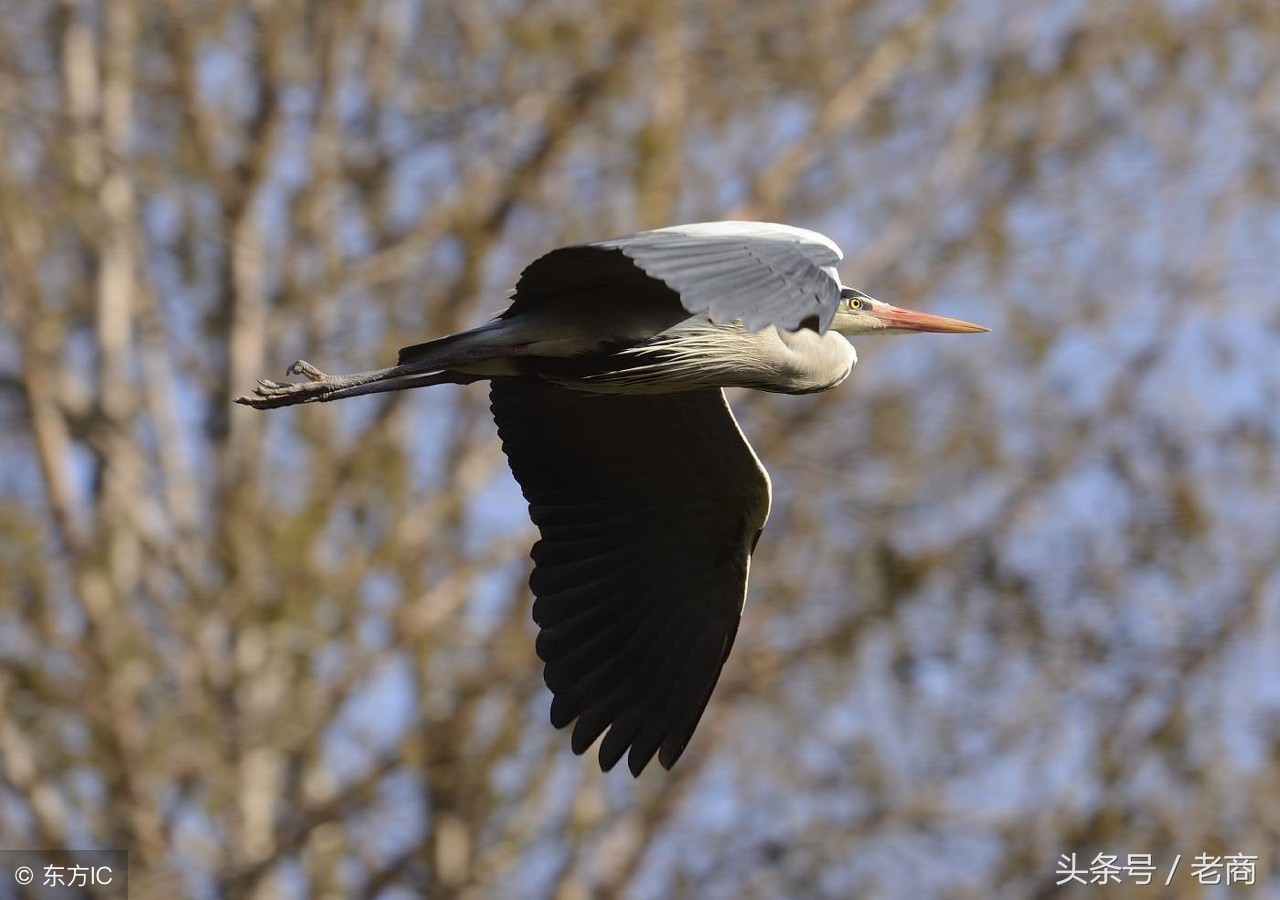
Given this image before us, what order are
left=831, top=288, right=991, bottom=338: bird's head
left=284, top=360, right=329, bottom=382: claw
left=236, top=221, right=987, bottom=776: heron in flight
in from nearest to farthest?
1. left=236, top=221, right=987, bottom=776: heron in flight
2. left=284, top=360, right=329, bottom=382: claw
3. left=831, top=288, right=991, bottom=338: bird's head

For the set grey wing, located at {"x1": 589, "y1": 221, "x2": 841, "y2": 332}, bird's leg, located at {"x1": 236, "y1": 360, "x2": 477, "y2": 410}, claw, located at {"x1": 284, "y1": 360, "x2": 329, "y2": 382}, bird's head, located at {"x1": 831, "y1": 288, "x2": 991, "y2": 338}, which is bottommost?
grey wing, located at {"x1": 589, "y1": 221, "x2": 841, "y2": 332}

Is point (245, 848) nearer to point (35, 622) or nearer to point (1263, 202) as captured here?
point (35, 622)

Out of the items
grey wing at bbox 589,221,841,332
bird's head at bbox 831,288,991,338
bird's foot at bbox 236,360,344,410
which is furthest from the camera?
bird's head at bbox 831,288,991,338

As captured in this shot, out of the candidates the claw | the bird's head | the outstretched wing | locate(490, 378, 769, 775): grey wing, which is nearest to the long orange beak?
the bird's head

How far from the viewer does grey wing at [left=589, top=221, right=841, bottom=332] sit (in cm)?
461

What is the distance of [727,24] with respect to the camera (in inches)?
494

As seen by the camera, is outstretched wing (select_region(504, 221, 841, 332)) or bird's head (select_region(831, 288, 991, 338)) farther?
bird's head (select_region(831, 288, 991, 338))

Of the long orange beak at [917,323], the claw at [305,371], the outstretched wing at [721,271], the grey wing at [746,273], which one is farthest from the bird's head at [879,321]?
the claw at [305,371]

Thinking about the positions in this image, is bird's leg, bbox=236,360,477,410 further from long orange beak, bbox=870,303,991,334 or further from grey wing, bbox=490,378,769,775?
long orange beak, bbox=870,303,991,334

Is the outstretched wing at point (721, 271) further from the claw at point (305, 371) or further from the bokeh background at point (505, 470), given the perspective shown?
the bokeh background at point (505, 470)

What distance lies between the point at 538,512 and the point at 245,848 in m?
5.37

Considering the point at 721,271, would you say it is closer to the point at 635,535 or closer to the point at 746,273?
the point at 746,273

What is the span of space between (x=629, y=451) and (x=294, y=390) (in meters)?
1.07

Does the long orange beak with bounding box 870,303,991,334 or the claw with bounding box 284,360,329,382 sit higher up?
the long orange beak with bounding box 870,303,991,334
